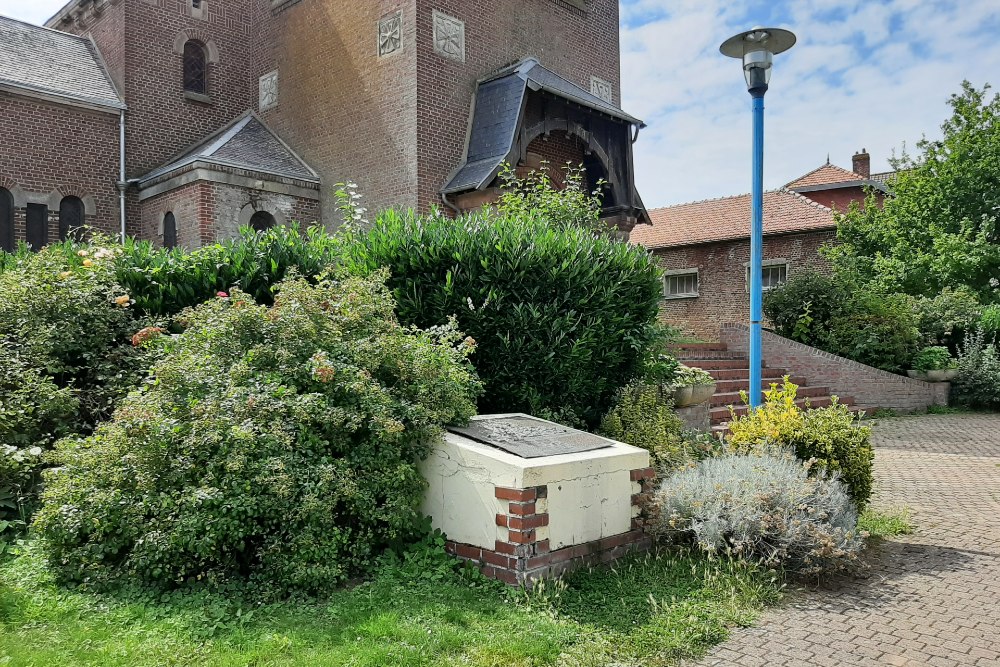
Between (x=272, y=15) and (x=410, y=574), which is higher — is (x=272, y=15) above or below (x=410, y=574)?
above

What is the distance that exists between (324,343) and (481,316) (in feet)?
6.08

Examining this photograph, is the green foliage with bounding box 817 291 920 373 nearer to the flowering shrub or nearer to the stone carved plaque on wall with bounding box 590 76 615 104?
the stone carved plaque on wall with bounding box 590 76 615 104

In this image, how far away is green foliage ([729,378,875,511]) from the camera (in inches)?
240

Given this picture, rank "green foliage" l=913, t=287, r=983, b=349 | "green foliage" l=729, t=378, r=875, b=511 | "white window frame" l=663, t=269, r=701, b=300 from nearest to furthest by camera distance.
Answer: "green foliage" l=729, t=378, r=875, b=511 < "green foliage" l=913, t=287, r=983, b=349 < "white window frame" l=663, t=269, r=701, b=300

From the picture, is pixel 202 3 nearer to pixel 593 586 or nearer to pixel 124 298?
pixel 124 298

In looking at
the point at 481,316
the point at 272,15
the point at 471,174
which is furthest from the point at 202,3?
the point at 481,316

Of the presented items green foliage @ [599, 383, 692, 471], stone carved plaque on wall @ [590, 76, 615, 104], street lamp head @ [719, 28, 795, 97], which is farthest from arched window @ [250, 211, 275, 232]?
street lamp head @ [719, 28, 795, 97]

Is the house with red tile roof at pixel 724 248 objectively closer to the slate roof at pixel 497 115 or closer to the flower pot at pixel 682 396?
the slate roof at pixel 497 115

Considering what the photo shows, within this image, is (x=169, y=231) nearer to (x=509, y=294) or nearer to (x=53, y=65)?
(x=53, y=65)

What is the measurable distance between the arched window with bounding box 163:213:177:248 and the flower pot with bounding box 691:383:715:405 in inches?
457

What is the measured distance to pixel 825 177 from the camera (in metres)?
30.2

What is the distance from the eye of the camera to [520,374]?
681cm

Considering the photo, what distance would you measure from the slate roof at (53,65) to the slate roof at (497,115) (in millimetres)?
7907

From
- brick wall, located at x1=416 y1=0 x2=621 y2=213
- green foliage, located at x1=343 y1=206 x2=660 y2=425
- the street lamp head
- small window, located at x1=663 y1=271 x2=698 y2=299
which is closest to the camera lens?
green foliage, located at x1=343 y1=206 x2=660 y2=425
